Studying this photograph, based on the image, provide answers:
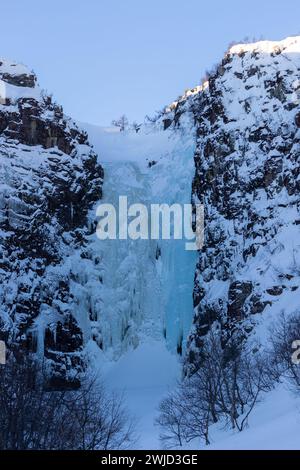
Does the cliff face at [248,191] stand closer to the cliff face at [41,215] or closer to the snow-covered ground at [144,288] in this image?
the snow-covered ground at [144,288]

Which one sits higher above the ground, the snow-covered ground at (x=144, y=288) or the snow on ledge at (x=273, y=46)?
the snow on ledge at (x=273, y=46)

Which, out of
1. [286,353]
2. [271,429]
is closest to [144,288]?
[286,353]

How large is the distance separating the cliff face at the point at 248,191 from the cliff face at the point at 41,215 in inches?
347

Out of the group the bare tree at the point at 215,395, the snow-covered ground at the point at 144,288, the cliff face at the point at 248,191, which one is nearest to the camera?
the bare tree at the point at 215,395

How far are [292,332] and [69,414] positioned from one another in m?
12.1

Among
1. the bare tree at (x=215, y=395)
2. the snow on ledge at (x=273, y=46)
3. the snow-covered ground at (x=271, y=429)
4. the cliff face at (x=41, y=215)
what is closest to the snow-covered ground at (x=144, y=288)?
the bare tree at (x=215, y=395)

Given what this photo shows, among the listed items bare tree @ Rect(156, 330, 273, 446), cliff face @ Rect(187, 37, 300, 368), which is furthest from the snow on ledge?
bare tree @ Rect(156, 330, 273, 446)

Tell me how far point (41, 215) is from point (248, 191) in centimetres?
1492

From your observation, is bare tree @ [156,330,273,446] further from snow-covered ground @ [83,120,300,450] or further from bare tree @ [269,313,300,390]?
snow-covered ground @ [83,120,300,450]

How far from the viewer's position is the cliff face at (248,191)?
144 feet

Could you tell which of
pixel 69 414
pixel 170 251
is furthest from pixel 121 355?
pixel 69 414

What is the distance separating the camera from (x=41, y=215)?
2034 inches

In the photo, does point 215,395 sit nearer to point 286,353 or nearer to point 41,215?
point 286,353

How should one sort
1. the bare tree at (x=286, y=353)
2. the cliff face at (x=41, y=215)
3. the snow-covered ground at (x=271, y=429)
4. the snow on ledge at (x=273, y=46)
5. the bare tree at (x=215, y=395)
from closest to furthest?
1. the snow-covered ground at (x=271, y=429)
2. the bare tree at (x=286, y=353)
3. the bare tree at (x=215, y=395)
4. the cliff face at (x=41, y=215)
5. the snow on ledge at (x=273, y=46)
